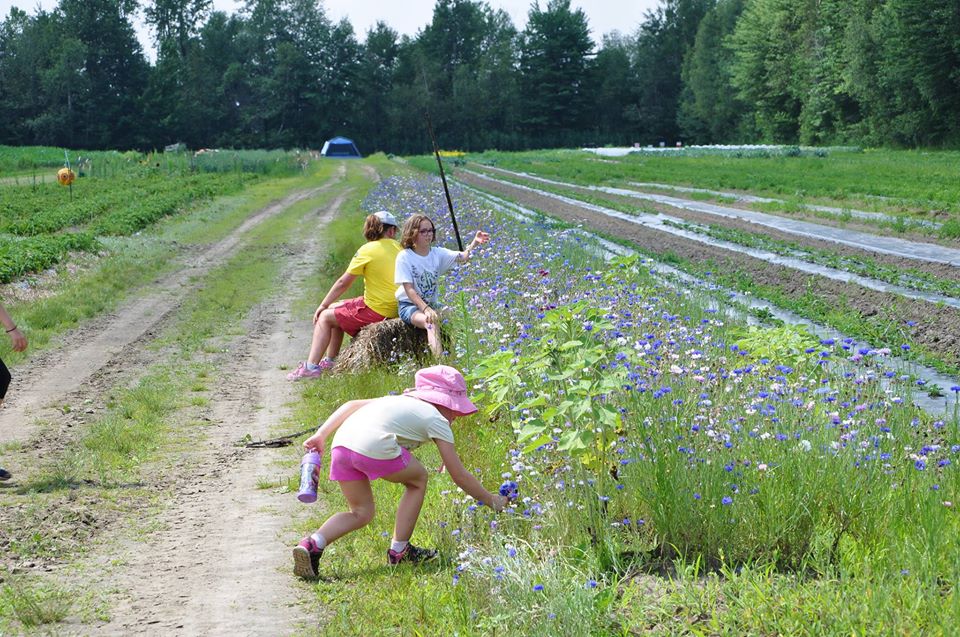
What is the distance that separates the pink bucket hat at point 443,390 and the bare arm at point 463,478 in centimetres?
23

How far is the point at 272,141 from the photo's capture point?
96000mm

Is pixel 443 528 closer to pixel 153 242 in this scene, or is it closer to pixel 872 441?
pixel 872 441

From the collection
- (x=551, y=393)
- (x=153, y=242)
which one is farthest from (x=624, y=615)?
(x=153, y=242)

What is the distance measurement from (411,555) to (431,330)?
3.92m

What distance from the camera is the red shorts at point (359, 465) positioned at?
5.02 meters

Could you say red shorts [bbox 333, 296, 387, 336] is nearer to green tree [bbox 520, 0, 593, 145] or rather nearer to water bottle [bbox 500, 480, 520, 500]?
water bottle [bbox 500, 480, 520, 500]

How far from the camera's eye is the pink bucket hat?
5.20 m

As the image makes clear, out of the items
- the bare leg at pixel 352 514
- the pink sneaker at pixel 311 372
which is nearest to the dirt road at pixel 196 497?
the pink sneaker at pixel 311 372

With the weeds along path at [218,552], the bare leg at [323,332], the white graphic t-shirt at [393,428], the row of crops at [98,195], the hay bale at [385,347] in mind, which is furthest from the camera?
the row of crops at [98,195]


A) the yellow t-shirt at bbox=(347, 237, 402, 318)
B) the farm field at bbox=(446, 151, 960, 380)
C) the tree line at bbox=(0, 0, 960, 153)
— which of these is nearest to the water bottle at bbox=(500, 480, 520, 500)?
the farm field at bbox=(446, 151, 960, 380)

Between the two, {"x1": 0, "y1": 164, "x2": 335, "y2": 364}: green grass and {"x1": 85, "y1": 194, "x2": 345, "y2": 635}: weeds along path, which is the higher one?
{"x1": 85, "y1": 194, "x2": 345, "y2": 635}: weeds along path

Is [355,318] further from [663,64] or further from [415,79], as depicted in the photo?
[663,64]

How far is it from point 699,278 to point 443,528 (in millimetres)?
8728

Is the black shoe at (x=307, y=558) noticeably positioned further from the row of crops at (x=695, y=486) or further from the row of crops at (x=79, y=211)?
the row of crops at (x=79, y=211)
